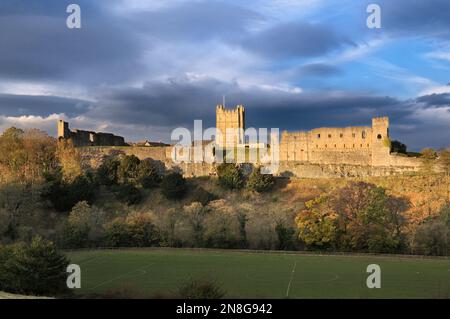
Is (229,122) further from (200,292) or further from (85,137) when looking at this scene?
(200,292)

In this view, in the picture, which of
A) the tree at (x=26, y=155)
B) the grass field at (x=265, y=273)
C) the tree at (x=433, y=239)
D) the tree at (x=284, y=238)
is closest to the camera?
the grass field at (x=265, y=273)

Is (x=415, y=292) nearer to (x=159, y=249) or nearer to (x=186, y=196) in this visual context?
(x=159, y=249)

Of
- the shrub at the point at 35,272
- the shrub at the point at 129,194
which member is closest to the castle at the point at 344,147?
the shrub at the point at 129,194

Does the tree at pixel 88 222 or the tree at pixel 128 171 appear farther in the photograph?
the tree at pixel 128 171

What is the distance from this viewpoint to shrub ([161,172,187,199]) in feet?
191

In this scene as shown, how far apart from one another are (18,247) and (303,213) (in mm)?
22417

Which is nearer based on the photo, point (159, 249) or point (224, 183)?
point (159, 249)

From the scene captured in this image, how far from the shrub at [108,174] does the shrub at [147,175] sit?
9.24ft

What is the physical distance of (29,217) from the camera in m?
50.8

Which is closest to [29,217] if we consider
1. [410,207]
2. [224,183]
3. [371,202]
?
[224,183]

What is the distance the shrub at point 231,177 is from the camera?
192 feet

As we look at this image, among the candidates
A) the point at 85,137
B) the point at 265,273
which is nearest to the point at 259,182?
the point at 265,273

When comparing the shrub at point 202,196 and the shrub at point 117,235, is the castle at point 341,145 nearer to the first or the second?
the shrub at point 202,196
